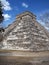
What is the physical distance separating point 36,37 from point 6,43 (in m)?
2.44

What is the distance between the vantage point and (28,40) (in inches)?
529

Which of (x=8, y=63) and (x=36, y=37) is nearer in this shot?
(x=8, y=63)

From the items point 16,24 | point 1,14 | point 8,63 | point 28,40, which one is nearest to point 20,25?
point 16,24

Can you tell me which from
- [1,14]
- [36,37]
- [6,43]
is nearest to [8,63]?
[6,43]

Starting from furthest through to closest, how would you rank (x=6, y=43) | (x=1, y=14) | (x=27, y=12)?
(x=1, y=14) → (x=27, y=12) → (x=6, y=43)

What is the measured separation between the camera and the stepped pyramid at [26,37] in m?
13.4

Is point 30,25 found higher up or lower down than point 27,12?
lower down

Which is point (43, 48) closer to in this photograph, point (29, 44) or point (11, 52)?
point (29, 44)

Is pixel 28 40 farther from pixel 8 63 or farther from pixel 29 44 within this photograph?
pixel 8 63

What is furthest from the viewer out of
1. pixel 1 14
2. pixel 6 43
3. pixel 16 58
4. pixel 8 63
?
pixel 1 14

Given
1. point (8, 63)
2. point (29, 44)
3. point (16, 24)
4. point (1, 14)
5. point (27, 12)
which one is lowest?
point (8, 63)

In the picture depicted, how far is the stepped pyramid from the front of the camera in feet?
44.0

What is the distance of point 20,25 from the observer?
566 inches

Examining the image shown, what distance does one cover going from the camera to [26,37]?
1355cm
